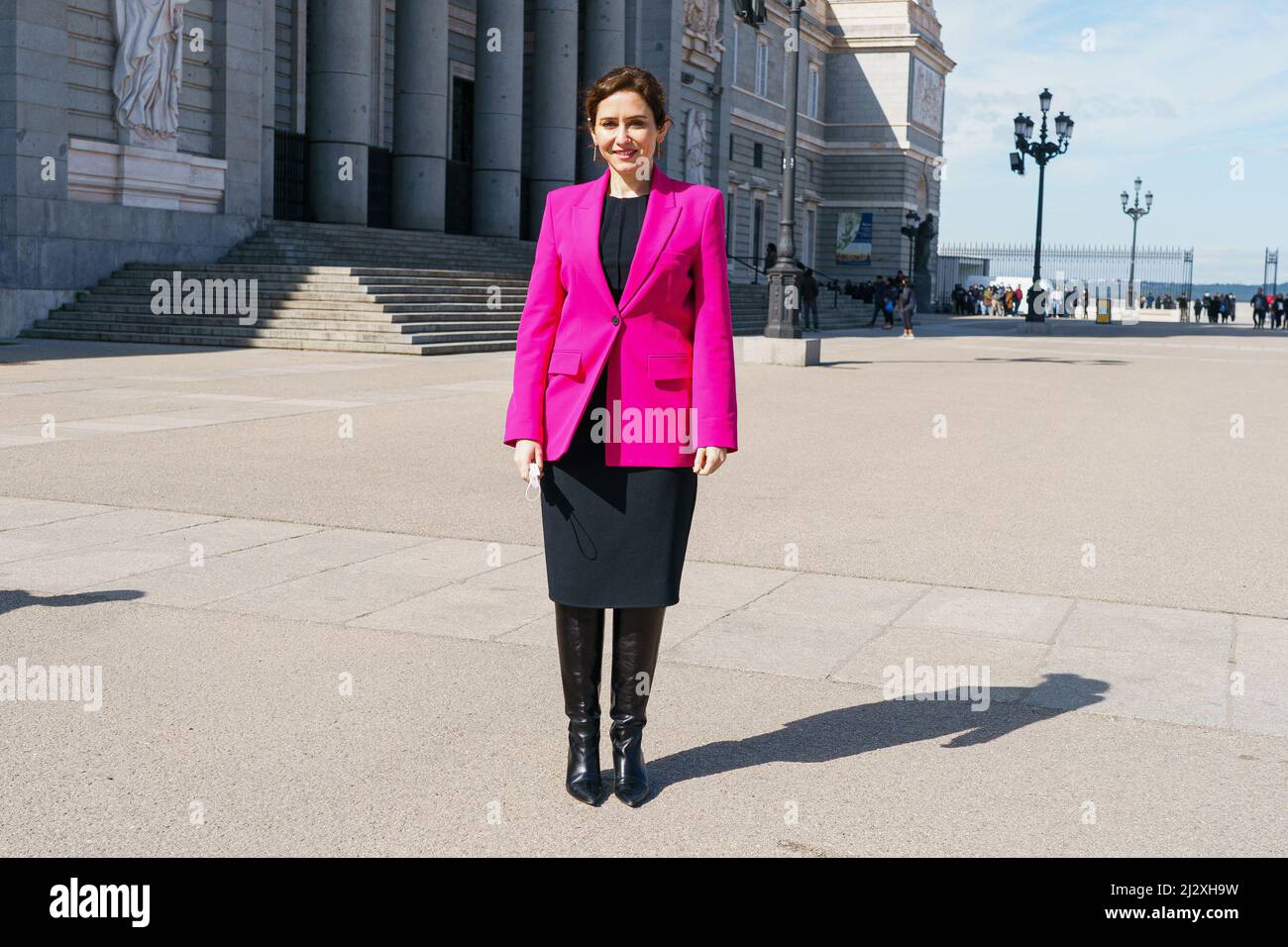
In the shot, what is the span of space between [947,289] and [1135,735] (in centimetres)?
7447

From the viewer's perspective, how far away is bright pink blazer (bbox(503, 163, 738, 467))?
3916mm

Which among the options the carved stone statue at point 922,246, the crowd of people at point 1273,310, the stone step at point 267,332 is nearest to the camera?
the stone step at point 267,332

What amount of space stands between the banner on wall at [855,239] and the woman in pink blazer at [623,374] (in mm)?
67144

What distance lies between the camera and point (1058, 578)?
22.9ft

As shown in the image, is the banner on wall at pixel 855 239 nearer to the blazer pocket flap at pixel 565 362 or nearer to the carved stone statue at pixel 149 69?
the carved stone statue at pixel 149 69

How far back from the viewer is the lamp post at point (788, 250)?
2111 centimetres

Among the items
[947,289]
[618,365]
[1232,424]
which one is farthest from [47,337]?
[947,289]

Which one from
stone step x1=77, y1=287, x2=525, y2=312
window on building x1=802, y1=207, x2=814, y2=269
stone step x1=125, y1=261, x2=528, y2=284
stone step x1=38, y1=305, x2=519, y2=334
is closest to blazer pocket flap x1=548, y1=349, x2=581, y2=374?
stone step x1=38, y1=305, x2=519, y2=334

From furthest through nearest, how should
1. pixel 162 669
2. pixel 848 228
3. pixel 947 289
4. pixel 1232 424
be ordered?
pixel 947 289 → pixel 848 228 → pixel 1232 424 → pixel 162 669

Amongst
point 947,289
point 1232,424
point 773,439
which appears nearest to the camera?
point 773,439

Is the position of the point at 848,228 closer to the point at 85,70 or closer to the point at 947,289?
the point at 947,289

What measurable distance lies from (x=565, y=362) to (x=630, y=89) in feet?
2.51

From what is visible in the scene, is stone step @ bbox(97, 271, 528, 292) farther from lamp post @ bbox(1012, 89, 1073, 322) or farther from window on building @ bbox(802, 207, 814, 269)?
window on building @ bbox(802, 207, 814, 269)

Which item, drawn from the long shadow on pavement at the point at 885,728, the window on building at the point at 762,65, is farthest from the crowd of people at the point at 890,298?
the long shadow on pavement at the point at 885,728
